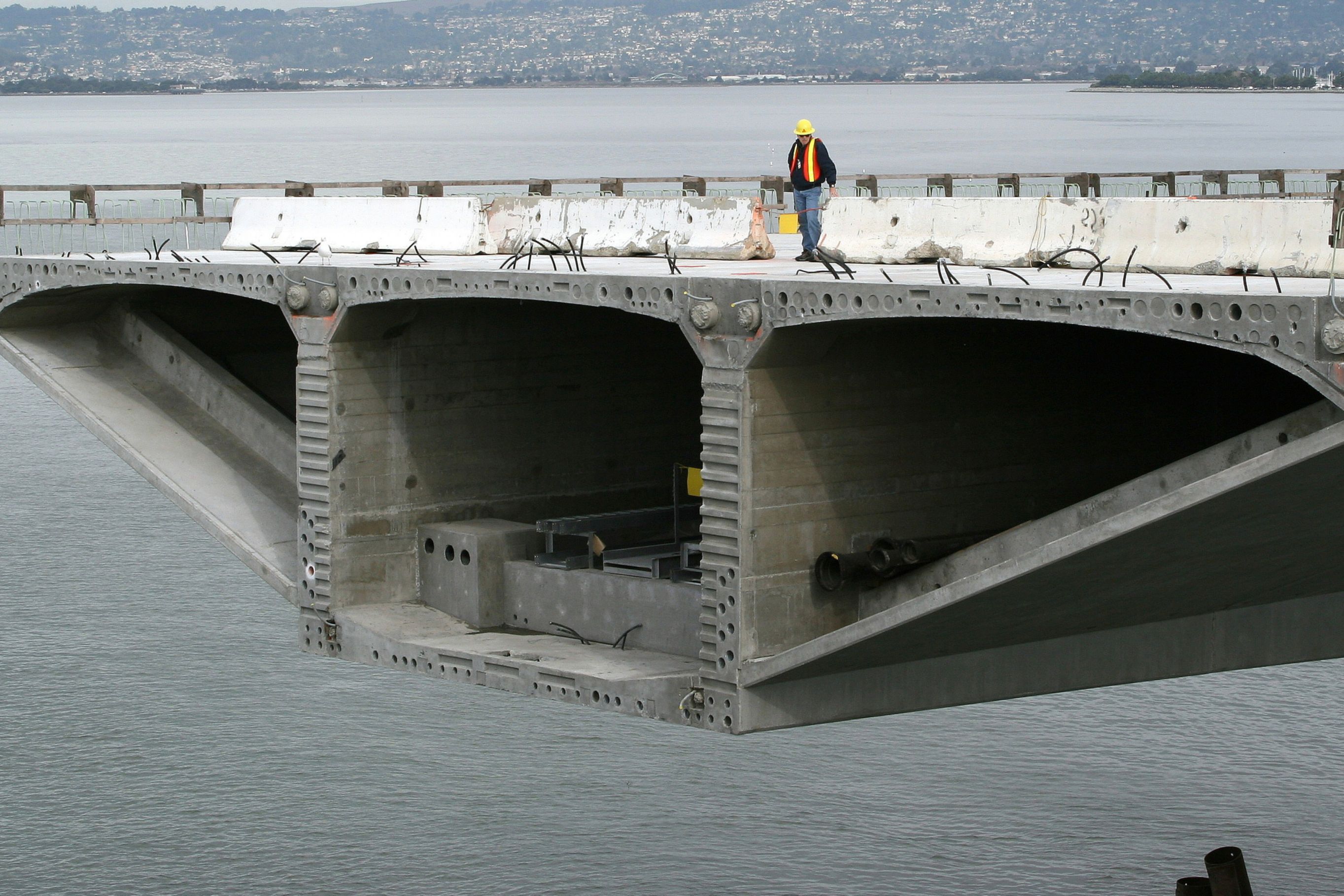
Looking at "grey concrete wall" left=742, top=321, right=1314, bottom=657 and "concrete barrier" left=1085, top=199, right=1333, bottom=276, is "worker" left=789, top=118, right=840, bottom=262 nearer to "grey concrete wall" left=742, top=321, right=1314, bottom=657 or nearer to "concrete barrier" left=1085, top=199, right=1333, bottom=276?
"grey concrete wall" left=742, top=321, right=1314, bottom=657

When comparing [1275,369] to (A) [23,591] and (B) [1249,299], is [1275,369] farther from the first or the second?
(A) [23,591]

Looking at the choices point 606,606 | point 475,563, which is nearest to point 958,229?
point 606,606

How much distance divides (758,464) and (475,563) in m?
5.47

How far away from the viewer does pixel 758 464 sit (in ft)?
66.7

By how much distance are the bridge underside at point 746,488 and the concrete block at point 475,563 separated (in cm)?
4

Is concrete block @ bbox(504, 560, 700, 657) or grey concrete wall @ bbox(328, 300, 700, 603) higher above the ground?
grey concrete wall @ bbox(328, 300, 700, 603)

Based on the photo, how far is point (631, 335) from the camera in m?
27.5

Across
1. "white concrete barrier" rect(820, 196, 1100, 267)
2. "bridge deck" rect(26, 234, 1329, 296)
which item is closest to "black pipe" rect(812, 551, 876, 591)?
"bridge deck" rect(26, 234, 1329, 296)

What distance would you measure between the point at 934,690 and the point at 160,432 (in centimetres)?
1234

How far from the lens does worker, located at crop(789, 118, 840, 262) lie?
25.6 metres

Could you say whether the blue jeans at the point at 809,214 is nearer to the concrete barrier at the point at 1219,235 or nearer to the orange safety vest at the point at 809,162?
the orange safety vest at the point at 809,162

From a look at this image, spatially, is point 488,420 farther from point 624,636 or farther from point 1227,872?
point 1227,872

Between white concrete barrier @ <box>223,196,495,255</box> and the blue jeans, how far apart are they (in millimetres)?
3987

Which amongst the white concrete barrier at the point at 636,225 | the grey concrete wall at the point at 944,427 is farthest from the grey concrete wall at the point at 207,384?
the grey concrete wall at the point at 944,427
